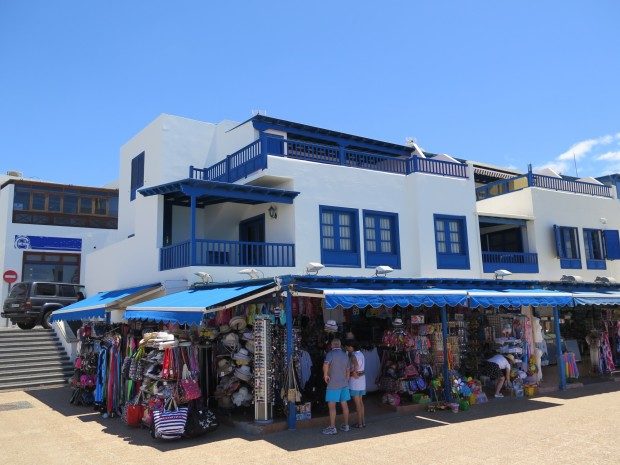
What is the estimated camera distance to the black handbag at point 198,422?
29.0 ft

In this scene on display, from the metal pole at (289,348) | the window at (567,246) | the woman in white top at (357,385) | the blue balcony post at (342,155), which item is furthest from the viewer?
Result: the window at (567,246)

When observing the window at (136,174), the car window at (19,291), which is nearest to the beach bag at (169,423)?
the window at (136,174)

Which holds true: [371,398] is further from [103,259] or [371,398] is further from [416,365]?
[103,259]

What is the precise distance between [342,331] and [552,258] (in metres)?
11.5

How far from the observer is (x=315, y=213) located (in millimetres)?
15289

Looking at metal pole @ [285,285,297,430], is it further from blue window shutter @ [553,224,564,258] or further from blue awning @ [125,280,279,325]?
blue window shutter @ [553,224,564,258]

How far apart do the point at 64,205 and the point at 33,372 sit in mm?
12622

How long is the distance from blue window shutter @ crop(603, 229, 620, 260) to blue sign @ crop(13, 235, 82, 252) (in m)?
24.7

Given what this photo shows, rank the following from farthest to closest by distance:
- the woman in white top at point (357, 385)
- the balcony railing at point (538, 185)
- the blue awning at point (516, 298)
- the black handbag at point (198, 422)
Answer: the balcony railing at point (538, 185)
the blue awning at point (516, 298)
the woman in white top at point (357, 385)
the black handbag at point (198, 422)

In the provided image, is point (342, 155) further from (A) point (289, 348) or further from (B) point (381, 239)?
(A) point (289, 348)

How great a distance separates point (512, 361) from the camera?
1276 centimetres

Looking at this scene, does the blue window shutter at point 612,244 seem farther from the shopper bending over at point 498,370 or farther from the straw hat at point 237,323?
the straw hat at point 237,323

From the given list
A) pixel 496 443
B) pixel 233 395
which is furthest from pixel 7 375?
pixel 496 443

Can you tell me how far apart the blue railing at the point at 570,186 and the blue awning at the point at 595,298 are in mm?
6900
